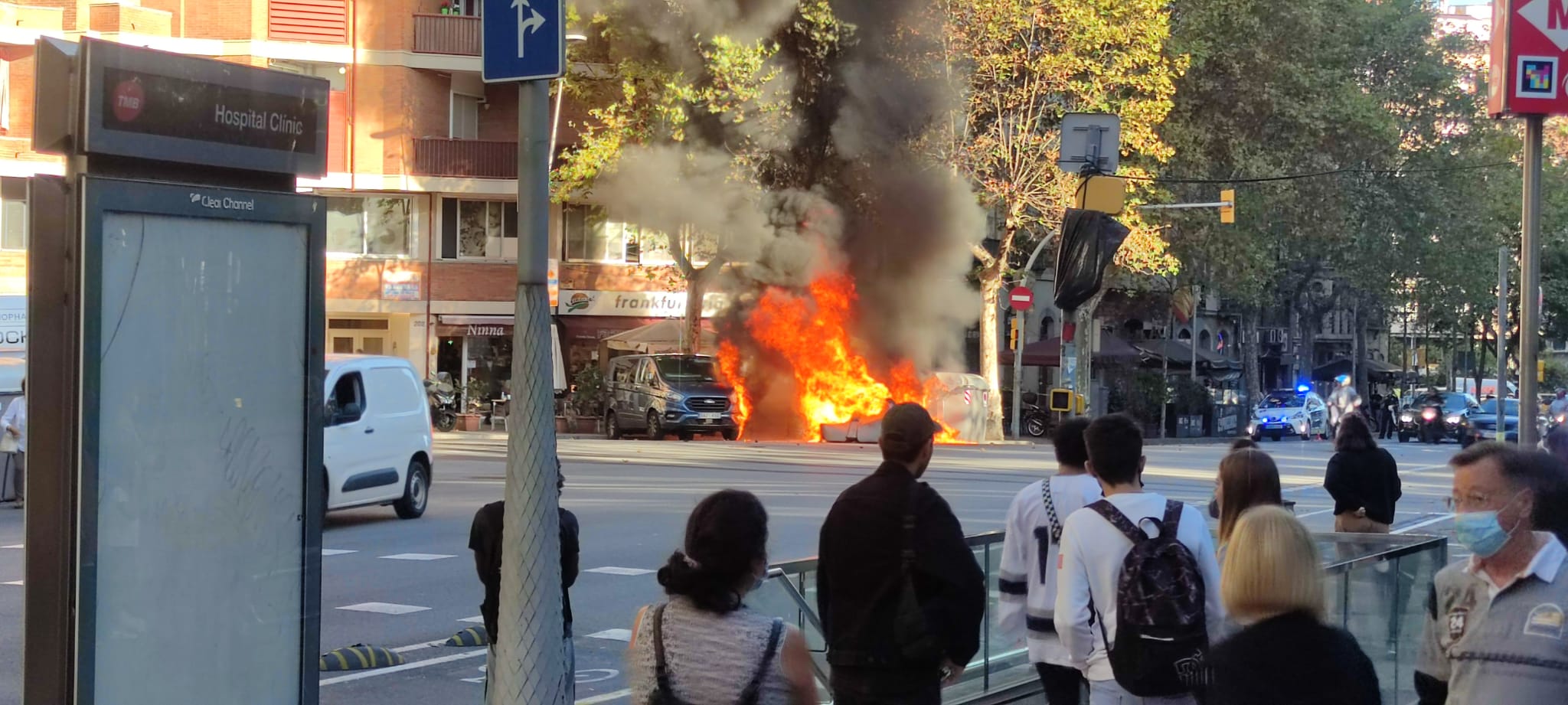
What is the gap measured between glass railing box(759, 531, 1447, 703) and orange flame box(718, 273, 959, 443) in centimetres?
2712

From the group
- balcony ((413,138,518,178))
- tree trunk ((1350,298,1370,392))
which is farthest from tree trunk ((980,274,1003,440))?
tree trunk ((1350,298,1370,392))

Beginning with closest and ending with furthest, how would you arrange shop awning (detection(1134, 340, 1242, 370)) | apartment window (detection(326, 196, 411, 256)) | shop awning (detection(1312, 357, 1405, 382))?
apartment window (detection(326, 196, 411, 256)) → shop awning (detection(1134, 340, 1242, 370)) → shop awning (detection(1312, 357, 1405, 382))

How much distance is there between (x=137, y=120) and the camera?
476cm

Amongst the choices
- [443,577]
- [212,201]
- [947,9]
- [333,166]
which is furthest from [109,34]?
[212,201]

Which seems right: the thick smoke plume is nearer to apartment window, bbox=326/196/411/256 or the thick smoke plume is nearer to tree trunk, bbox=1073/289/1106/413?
tree trunk, bbox=1073/289/1106/413

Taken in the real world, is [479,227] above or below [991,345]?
above

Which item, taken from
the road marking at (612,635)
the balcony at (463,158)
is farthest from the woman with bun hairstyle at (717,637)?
the balcony at (463,158)

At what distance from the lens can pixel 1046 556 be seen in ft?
18.3

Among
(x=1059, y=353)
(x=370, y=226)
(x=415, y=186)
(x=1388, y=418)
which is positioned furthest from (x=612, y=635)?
(x=1388, y=418)

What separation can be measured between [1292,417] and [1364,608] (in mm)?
39656

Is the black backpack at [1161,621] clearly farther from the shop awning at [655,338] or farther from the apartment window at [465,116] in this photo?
the apartment window at [465,116]

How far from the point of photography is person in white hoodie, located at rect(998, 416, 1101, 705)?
539 centimetres

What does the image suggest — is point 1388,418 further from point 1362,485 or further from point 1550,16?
point 1550,16

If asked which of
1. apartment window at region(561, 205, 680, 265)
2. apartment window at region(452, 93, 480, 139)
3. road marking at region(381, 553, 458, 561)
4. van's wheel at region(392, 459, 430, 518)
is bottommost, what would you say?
road marking at region(381, 553, 458, 561)
